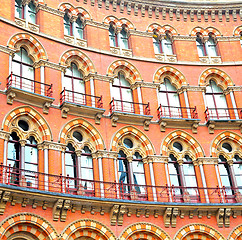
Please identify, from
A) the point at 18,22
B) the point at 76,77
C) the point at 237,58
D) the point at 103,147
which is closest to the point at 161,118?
the point at 103,147

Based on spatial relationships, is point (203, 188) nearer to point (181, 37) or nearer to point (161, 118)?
point (161, 118)

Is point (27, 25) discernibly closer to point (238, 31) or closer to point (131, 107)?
point (131, 107)

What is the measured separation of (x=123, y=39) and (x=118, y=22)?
3.69ft

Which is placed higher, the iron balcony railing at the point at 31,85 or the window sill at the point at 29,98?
the iron balcony railing at the point at 31,85

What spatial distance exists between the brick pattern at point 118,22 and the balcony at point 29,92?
687 centimetres

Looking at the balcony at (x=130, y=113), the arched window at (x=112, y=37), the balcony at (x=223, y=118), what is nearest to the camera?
the balcony at (x=130, y=113)

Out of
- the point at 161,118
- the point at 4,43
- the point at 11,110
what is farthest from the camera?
the point at 161,118

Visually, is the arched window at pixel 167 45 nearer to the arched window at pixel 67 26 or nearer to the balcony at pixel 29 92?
the arched window at pixel 67 26

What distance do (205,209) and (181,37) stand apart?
11.7 m

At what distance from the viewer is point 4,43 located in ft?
73.9

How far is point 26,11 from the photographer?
24.5 m

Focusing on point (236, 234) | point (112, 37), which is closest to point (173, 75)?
point (112, 37)

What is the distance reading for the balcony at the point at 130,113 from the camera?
23.7 meters

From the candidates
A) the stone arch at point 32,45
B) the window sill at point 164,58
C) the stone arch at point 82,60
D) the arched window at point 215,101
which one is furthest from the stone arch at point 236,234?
the stone arch at point 32,45
